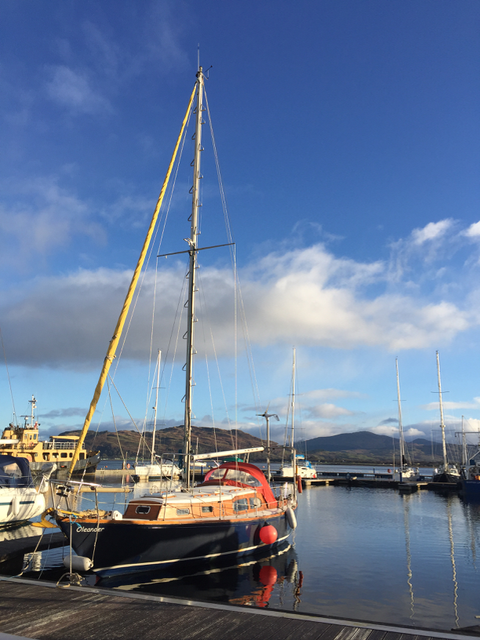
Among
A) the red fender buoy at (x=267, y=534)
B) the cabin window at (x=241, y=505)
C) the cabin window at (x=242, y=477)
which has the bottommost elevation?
the red fender buoy at (x=267, y=534)

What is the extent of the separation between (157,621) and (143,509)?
8157mm

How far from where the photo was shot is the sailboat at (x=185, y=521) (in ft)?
55.0

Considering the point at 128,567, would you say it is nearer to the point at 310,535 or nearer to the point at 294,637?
the point at 294,637

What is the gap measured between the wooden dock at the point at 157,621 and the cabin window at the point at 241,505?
9.28 metres

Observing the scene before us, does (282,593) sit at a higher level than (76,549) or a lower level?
lower

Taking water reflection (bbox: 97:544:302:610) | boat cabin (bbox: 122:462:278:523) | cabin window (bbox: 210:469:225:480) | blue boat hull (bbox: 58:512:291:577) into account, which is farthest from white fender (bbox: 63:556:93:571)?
cabin window (bbox: 210:469:225:480)

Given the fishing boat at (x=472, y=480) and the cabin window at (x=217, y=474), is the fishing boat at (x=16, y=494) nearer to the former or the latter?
the cabin window at (x=217, y=474)

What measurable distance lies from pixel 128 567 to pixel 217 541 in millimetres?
3849

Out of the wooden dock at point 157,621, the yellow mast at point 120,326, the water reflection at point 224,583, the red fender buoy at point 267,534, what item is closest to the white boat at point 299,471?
the red fender buoy at point 267,534

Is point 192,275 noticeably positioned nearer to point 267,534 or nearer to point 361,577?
point 267,534

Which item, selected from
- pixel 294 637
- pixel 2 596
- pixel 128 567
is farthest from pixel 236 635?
pixel 128 567

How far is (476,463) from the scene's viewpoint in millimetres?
63188

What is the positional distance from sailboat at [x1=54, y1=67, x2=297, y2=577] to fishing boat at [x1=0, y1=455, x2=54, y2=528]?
8.85 meters

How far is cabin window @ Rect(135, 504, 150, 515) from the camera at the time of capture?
698 inches
